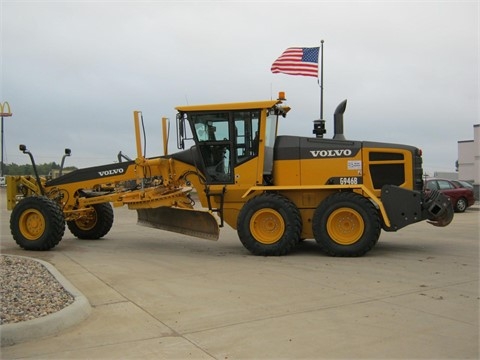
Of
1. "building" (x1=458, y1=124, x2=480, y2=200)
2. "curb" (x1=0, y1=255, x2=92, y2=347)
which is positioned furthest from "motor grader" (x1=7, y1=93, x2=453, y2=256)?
"building" (x1=458, y1=124, x2=480, y2=200)

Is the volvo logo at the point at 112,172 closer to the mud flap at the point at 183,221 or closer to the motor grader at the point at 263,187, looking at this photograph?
the motor grader at the point at 263,187

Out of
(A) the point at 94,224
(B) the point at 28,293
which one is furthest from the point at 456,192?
(B) the point at 28,293

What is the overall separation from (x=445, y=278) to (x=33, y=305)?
568 cm

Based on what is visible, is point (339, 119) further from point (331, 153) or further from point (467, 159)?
point (467, 159)

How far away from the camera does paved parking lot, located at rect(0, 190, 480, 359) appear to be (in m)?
4.47

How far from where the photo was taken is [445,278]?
291 inches

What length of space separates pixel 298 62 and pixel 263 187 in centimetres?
1067

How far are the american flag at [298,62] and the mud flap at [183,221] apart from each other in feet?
30.4

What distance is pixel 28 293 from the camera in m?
5.89

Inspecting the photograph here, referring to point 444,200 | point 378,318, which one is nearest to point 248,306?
point 378,318

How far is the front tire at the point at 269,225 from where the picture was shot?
963cm

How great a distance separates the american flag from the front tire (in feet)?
33.4

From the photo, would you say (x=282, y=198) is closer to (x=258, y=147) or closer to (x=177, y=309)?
(x=258, y=147)

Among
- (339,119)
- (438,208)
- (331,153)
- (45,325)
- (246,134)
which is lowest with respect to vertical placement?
(45,325)
